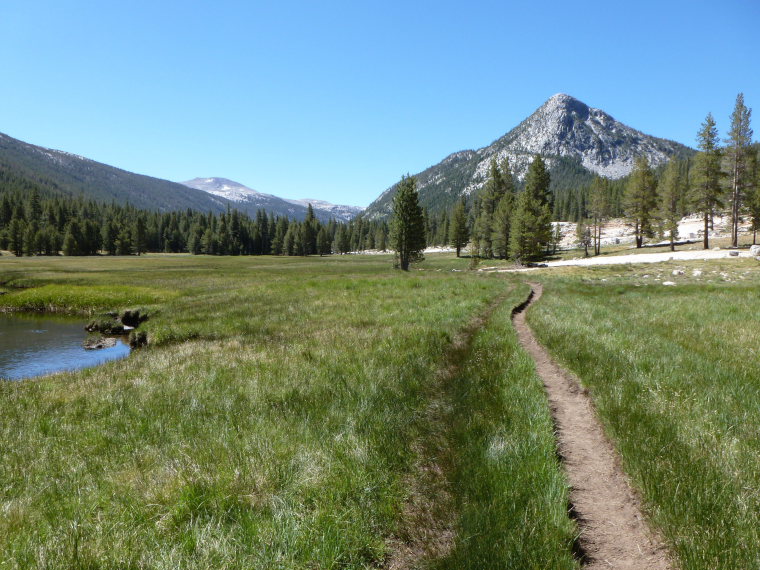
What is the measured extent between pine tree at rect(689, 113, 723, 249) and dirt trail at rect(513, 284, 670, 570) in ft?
207

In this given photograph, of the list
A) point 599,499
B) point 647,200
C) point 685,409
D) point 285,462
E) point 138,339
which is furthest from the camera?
point 647,200

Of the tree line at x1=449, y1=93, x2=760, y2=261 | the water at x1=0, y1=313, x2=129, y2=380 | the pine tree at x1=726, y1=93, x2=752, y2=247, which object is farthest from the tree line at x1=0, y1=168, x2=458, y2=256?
the water at x1=0, y1=313, x2=129, y2=380

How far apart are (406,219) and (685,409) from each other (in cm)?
5170

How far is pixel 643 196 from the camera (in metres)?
69.7

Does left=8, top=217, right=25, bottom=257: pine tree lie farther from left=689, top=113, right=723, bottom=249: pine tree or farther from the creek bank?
left=689, top=113, right=723, bottom=249: pine tree

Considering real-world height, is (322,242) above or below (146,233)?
below

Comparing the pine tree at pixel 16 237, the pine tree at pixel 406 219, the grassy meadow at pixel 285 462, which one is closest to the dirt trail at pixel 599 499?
the grassy meadow at pixel 285 462

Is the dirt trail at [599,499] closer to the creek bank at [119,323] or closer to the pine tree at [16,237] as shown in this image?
the creek bank at [119,323]

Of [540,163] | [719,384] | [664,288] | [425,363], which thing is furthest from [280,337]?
[540,163]

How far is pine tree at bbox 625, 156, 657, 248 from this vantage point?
6881cm

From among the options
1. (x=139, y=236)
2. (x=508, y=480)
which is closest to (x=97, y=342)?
(x=508, y=480)

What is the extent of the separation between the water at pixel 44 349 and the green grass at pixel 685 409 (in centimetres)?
1704

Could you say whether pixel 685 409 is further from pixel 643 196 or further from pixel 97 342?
pixel 643 196

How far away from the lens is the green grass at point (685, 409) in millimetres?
3318
